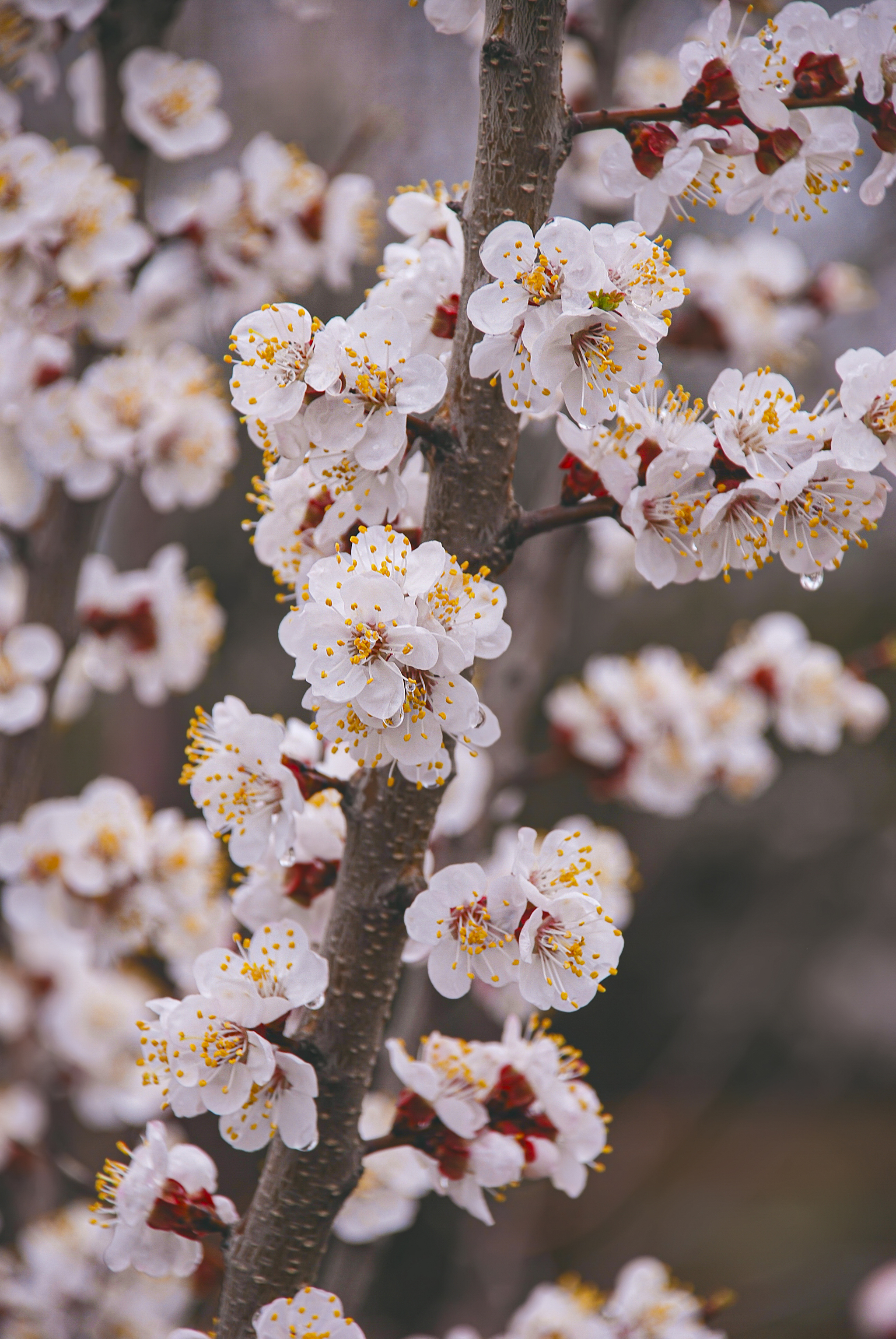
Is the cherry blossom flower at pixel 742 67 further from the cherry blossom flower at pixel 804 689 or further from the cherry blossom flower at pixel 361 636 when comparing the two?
the cherry blossom flower at pixel 804 689

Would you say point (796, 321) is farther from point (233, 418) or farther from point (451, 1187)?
point (451, 1187)

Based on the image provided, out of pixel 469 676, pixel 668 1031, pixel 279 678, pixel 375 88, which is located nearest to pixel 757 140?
pixel 469 676

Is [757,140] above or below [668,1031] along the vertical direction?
above

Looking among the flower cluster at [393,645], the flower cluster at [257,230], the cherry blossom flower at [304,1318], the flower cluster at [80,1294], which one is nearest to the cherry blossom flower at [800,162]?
the flower cluster at [393,645]

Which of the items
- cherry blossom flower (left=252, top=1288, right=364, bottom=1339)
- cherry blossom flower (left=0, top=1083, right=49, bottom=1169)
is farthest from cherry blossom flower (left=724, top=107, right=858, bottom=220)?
cherry blossom flower (left=0, top=1083, right=49, bottom=1169)

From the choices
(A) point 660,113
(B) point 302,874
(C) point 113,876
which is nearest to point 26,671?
(C) point 113,876

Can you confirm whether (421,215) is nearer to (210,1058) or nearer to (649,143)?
(649,143)
